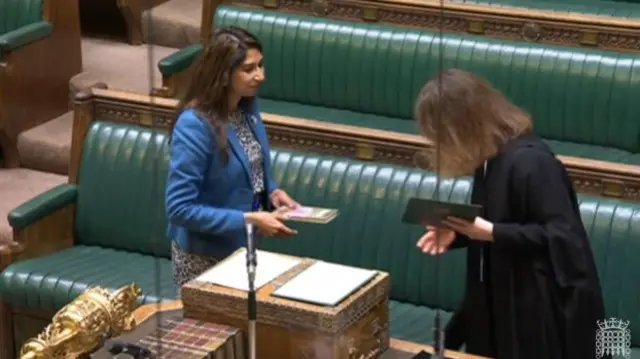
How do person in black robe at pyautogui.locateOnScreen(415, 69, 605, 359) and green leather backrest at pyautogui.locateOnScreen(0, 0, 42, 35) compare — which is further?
green leather backrest at pyautogui.locateOnScreen(0, 0, 42, 35)

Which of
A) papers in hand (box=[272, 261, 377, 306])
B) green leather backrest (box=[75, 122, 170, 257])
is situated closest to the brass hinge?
papers in hand (box=[272, 261, 377, 306])

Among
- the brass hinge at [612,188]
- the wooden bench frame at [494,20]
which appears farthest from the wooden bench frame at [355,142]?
the wooden bench frame at [494,20]

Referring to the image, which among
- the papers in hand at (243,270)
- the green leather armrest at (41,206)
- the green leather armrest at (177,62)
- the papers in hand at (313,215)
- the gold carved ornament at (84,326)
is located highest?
the papers in hand at (243,270)

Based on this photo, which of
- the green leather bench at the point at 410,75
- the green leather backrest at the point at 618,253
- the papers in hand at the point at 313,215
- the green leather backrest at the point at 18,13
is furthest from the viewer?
the green leather backrest at the point at 18,13

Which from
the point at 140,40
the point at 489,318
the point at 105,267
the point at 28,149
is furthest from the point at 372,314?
the point at 140,40

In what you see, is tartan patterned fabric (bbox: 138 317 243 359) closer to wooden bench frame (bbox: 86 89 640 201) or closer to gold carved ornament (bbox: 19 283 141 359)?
gold carved ornament (bbox: 19 283 141 359)

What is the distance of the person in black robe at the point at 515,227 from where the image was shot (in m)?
2.22

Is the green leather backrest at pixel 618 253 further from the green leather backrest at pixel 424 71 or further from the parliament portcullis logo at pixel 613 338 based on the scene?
the green leather backrest at pixel 424 71

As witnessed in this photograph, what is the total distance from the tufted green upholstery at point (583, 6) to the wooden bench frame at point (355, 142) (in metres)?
1.04

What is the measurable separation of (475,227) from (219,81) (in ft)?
2.18

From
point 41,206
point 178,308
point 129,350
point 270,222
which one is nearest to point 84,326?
point 129,350

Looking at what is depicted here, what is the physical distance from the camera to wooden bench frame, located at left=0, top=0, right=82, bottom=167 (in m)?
4.45

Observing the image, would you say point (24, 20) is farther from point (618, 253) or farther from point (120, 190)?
point (618, 253)

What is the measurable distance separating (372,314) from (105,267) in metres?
1.47
